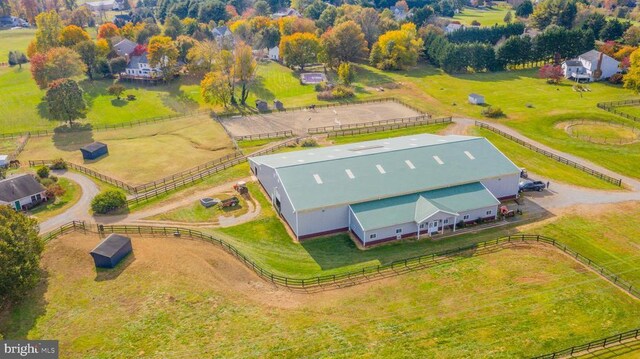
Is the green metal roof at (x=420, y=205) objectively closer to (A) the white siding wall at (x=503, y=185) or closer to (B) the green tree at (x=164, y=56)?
(A) the white siding wall at (x=503, y=185)

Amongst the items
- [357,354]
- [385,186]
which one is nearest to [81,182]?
[385,186]

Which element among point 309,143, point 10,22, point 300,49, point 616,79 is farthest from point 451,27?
point 10,22

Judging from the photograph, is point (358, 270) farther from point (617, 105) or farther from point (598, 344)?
point (617, 105)

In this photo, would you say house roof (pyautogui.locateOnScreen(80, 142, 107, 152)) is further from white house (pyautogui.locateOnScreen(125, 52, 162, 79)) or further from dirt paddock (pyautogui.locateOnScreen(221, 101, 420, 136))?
white house (pyautogui.locateOnScreen(125, 52, 162, 79))

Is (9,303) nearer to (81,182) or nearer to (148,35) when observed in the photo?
(81,182)

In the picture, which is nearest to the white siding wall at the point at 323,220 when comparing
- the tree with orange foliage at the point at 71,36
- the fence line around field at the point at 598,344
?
the fence line around field at the point at 598,344

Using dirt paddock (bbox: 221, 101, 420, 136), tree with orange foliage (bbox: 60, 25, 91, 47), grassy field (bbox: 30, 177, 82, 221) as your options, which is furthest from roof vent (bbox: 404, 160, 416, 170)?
tree with orange foliage (bbox: 60, 25, 91, 47)
